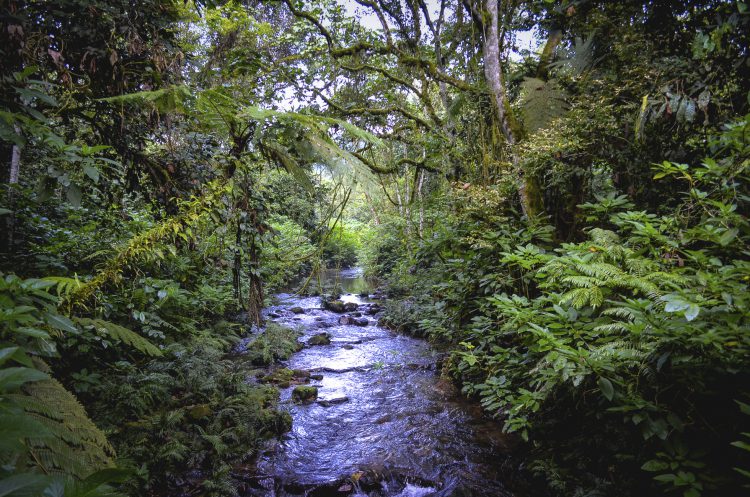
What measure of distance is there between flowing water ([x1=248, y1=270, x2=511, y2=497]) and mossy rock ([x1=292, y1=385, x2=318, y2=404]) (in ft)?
0.35

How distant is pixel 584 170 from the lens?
3.91 meters

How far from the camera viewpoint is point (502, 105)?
4.79 metres

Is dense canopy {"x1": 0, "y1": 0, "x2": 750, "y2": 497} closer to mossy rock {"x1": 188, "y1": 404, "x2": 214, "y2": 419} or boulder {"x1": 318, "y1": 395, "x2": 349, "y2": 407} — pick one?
mossy rock {"x1": 188, "y1": 404, "x2": 214, "y2": 419}

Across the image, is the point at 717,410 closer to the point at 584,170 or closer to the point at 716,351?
the point at 716,351

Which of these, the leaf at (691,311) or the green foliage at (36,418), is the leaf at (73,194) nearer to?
the green foliage at (36,418)

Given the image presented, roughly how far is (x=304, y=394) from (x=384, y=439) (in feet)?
4.91

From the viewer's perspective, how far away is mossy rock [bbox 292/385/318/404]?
479 centimetres

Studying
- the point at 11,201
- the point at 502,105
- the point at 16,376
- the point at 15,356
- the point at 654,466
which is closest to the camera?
the point at 16,376

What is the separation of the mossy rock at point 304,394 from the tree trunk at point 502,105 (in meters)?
3.89

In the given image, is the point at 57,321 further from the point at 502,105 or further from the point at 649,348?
the point at 502,105

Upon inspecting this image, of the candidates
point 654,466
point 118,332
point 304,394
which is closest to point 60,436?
point 118,332

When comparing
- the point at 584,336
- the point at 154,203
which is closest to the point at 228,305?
the point at 154,203

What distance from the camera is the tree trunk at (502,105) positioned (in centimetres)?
443

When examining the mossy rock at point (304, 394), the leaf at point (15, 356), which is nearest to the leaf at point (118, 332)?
the leaf at point (15, 356)
